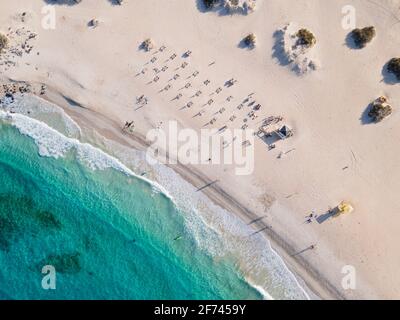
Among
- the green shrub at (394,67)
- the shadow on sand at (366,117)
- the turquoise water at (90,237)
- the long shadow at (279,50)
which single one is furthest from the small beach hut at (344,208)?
the long shadow at (279,50)

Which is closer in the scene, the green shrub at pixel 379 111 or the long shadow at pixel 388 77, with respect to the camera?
the green shrub at pixel 379 111

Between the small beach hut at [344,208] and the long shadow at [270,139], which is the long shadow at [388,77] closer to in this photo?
the long shadow at [270,139]

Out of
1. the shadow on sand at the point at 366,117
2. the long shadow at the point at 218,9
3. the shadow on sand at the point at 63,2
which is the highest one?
the shadow on sand at the point at 63,2

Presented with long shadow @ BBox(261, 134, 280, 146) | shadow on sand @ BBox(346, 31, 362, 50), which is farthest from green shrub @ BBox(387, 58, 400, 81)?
long shadow @ BBox(261, 134, 280, 146)

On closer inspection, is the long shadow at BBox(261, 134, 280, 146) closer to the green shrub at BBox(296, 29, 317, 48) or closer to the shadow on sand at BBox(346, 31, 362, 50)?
the green shrub at BBox(296, 29, 317, 48)

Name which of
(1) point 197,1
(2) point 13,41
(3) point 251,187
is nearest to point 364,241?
(3) point 251,187
